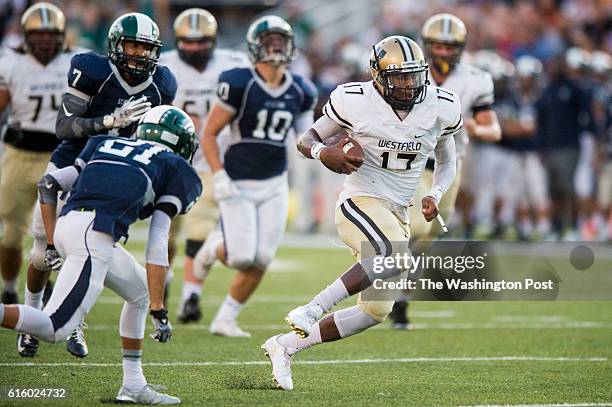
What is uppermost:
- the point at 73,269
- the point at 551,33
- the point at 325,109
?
the point at 551,33

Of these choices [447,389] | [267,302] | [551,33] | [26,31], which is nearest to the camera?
[447,389]

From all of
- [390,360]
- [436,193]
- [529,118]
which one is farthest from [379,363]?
[529,118]

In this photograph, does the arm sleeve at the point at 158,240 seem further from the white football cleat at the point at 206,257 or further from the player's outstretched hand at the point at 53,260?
the white football cleat at the point at 206,257

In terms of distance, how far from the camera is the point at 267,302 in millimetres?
9547

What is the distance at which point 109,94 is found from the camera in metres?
6.35

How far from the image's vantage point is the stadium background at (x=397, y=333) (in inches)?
223

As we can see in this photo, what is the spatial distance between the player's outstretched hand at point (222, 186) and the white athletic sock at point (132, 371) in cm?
260

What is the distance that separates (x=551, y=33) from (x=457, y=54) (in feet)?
26.1

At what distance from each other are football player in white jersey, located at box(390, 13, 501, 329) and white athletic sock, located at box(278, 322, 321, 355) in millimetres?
2529

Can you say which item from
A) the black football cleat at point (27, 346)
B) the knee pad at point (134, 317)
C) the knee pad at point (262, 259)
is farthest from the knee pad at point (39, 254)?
the knee pad at point (262, 259)

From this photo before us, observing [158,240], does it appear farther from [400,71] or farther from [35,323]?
[400,71]

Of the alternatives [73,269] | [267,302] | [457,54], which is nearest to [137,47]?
[73,269]

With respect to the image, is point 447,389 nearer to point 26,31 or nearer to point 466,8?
point 26,31

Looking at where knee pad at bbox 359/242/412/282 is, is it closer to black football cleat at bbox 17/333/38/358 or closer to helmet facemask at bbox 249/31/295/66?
black football cleat at bbox 17/333/38/358
